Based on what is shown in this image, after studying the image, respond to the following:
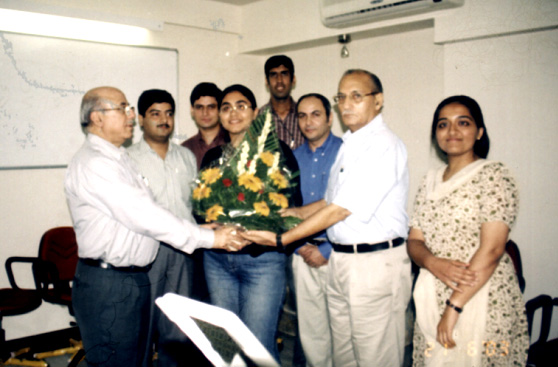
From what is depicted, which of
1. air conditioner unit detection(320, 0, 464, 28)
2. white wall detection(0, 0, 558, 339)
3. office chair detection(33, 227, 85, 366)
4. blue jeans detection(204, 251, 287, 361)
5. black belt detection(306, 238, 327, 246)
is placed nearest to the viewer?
blue jeans detection(204, 251, 287, 361)

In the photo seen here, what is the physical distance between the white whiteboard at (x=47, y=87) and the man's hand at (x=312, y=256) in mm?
2454

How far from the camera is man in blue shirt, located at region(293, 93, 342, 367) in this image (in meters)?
2.88

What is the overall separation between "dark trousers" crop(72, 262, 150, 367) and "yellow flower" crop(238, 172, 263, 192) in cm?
76

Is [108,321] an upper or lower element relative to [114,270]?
lower

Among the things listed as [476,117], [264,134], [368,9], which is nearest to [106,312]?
[264,134]

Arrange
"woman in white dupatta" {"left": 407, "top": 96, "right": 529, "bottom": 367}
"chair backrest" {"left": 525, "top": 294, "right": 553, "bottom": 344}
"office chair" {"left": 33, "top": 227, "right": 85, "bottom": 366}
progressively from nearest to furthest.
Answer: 1. "woman in white dupatta" {"left": 407, "top": 96, "right": 529, "bottom": 367}
2. "chair backrest" {"left": 525, "top": 294, "right": 553, "bottom": 344}
3. "office chair" {"left": 33, "top": 227, "right": 85, "bottom": 366}

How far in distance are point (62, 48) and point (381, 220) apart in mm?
3210

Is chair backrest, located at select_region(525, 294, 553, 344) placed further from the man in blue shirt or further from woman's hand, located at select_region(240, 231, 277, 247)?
woman's hand, located at select_region(240, 231, 277, 247)

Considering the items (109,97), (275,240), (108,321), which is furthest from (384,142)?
(108,321)

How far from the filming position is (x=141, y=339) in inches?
94.0

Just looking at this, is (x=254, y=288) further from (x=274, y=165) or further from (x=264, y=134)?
(x=264, y=134)

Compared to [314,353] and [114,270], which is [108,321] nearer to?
[114,270]

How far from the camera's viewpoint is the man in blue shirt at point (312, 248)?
113 inches

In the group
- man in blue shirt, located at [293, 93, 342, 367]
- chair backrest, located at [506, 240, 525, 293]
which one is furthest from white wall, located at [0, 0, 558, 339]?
man in blue shirt, located at [293, 93, 342, 367]
